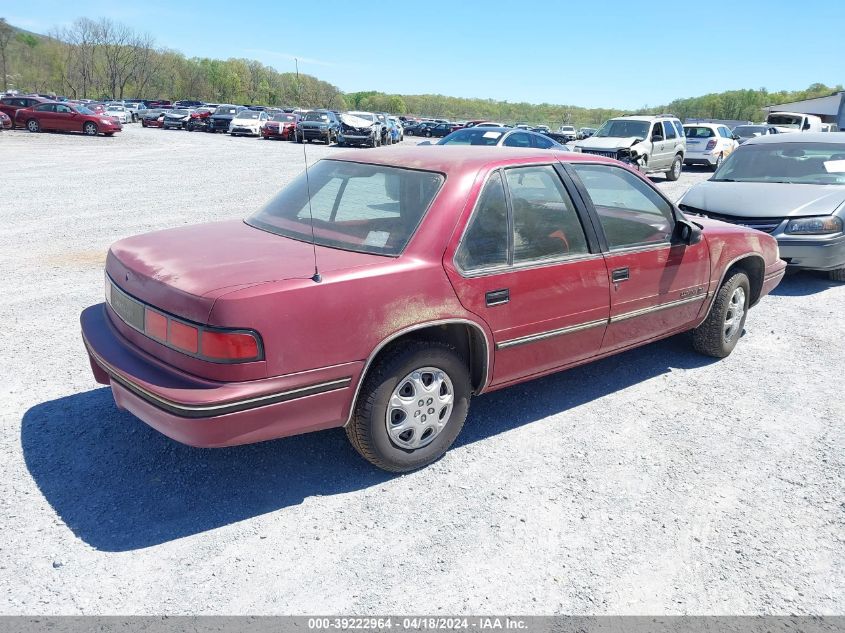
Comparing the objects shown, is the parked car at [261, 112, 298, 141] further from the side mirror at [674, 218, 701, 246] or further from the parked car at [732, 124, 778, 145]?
the side mirror at [674, 218, 701, 246]

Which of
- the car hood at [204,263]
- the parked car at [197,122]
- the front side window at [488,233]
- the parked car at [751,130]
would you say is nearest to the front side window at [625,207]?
the front side window at [488,233]

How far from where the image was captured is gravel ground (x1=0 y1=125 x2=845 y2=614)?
8.63 feet

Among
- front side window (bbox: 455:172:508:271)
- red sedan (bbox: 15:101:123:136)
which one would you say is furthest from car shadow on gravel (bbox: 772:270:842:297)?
red sedan (bbox: 15:101:123:136)

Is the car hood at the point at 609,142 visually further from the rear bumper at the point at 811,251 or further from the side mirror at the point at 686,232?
the side mirror at the point at 686,232

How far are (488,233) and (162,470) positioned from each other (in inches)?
82.9

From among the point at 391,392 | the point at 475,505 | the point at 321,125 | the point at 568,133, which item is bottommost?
the point at 475,505

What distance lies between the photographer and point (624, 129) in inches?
745

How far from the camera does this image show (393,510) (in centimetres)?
317

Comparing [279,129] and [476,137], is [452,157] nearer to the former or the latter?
[476,137]

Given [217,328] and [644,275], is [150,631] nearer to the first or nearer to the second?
[217,328]

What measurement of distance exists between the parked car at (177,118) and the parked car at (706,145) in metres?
32.2

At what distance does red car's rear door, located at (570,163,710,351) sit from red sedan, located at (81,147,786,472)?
0.04ft

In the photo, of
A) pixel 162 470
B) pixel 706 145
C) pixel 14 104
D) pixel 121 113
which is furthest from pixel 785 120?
pixel 121 113

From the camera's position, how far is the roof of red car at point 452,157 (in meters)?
3.66
